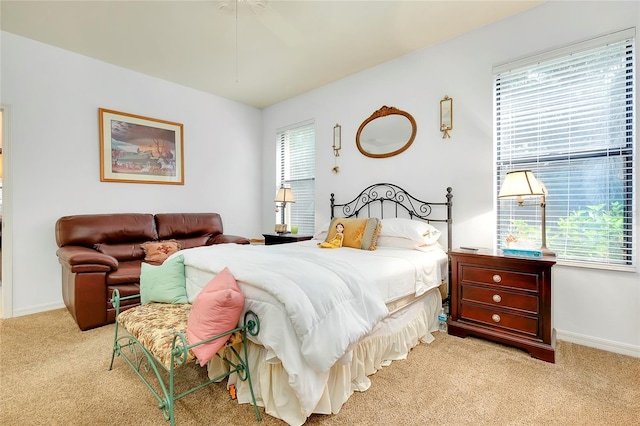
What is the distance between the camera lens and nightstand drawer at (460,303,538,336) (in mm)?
2246

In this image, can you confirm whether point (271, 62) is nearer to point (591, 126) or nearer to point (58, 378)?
point (591, 126)

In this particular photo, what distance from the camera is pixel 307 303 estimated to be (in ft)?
4.92

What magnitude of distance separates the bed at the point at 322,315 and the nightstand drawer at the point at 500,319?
→ 301 millimetres

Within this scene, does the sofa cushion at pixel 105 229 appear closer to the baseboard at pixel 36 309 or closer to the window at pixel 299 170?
the baseboard at pixel 36 309

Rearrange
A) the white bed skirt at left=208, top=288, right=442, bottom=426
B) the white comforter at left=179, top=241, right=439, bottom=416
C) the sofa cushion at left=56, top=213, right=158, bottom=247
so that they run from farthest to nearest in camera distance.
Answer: the sofa cushion at left=56, top=213, right=158, bottom=247 → the white bed skirt at left=208, top=288, right=442, bottom=426 → the white comforter at left=179, top=241, right=439, bottom=416

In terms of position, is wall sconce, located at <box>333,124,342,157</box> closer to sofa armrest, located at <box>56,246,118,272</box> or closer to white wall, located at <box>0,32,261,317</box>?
white wall, located at <box>0,32,261,317</box>

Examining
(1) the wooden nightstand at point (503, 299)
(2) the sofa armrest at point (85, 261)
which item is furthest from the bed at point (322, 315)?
(2) the sofa armrest at point (85, 261)

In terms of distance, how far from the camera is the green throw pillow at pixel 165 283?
209cm

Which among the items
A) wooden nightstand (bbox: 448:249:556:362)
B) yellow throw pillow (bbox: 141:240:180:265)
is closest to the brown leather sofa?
yellow throw pillow (bbox: 141:240:180:265)

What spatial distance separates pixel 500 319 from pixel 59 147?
4.70 m

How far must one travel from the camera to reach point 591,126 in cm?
241

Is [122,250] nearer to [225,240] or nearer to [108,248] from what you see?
[108,248]

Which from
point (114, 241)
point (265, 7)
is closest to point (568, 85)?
point (265, 7)

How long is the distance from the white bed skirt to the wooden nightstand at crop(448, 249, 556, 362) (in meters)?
0.38
